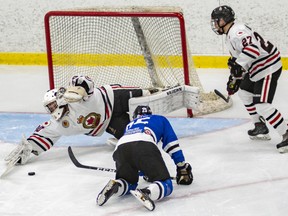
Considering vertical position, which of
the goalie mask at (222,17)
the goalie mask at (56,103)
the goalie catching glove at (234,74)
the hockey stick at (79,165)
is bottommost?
the hockey stick at (79,165)

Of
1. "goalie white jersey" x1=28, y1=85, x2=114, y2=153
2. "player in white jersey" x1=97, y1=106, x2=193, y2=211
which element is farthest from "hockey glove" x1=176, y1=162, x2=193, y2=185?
"goalie white jersey" x1=28, y1=85, x2=114, y2=153

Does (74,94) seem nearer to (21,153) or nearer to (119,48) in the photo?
(21,153)

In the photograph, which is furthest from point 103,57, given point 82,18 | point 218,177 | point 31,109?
point 218,177

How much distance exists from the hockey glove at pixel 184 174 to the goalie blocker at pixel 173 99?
954 mm

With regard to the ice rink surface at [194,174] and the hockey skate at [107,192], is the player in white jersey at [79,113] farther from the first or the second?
the hockey skate at [107,192]

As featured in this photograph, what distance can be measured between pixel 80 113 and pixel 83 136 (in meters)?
0.62

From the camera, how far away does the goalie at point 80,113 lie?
4.57 meters

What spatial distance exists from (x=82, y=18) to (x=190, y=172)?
6.37ft

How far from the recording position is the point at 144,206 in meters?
3.77

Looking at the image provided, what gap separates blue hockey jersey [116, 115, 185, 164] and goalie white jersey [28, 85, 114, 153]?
2.26 feet

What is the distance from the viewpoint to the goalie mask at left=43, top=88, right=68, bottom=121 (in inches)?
180

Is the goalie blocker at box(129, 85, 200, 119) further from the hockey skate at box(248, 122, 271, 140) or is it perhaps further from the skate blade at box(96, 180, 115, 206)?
the skate blade at box(96, 180, 115, 206)

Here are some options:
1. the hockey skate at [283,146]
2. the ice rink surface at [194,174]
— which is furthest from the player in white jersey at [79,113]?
the hockey skate at [283,146]

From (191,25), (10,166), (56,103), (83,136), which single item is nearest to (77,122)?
(56,103)
